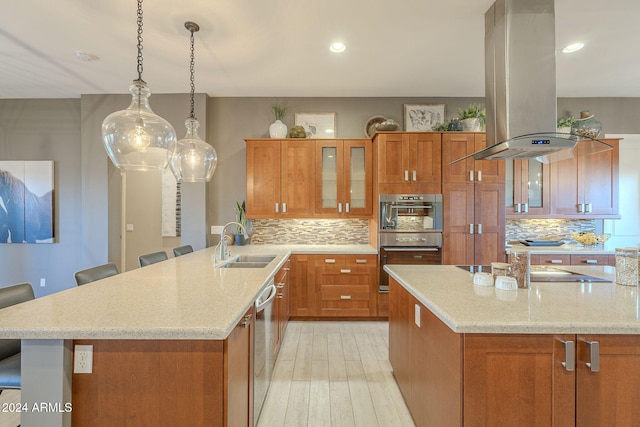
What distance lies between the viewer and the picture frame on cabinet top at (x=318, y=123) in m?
4.19

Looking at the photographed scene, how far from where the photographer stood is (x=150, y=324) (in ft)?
3.93

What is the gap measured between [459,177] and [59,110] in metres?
5.64

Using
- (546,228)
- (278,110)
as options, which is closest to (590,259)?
(546,228)

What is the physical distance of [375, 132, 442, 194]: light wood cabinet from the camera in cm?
366

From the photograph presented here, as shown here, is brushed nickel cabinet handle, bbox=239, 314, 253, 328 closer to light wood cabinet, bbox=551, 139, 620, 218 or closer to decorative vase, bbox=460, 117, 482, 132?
decorative vase, bbox=460, 117, 482, 132

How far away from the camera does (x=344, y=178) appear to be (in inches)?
156

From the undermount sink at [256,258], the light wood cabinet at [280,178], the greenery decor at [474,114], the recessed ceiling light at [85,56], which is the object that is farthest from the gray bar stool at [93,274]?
the greenery decor at [474,114]

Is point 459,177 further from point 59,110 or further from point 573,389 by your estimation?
point 59,110

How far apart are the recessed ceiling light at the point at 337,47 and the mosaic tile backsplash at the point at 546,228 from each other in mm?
Answer: 3284

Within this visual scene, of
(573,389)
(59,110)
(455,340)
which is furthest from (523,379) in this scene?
(59,110)

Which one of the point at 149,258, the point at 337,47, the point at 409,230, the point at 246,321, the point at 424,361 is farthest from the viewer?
the point at 409,230

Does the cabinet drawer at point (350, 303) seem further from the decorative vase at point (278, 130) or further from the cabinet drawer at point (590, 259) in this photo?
the cabinet drawer at point (590, 259)

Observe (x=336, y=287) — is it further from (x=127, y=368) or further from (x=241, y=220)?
(x=127, y=368)

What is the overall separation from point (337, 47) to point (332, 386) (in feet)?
10.1
